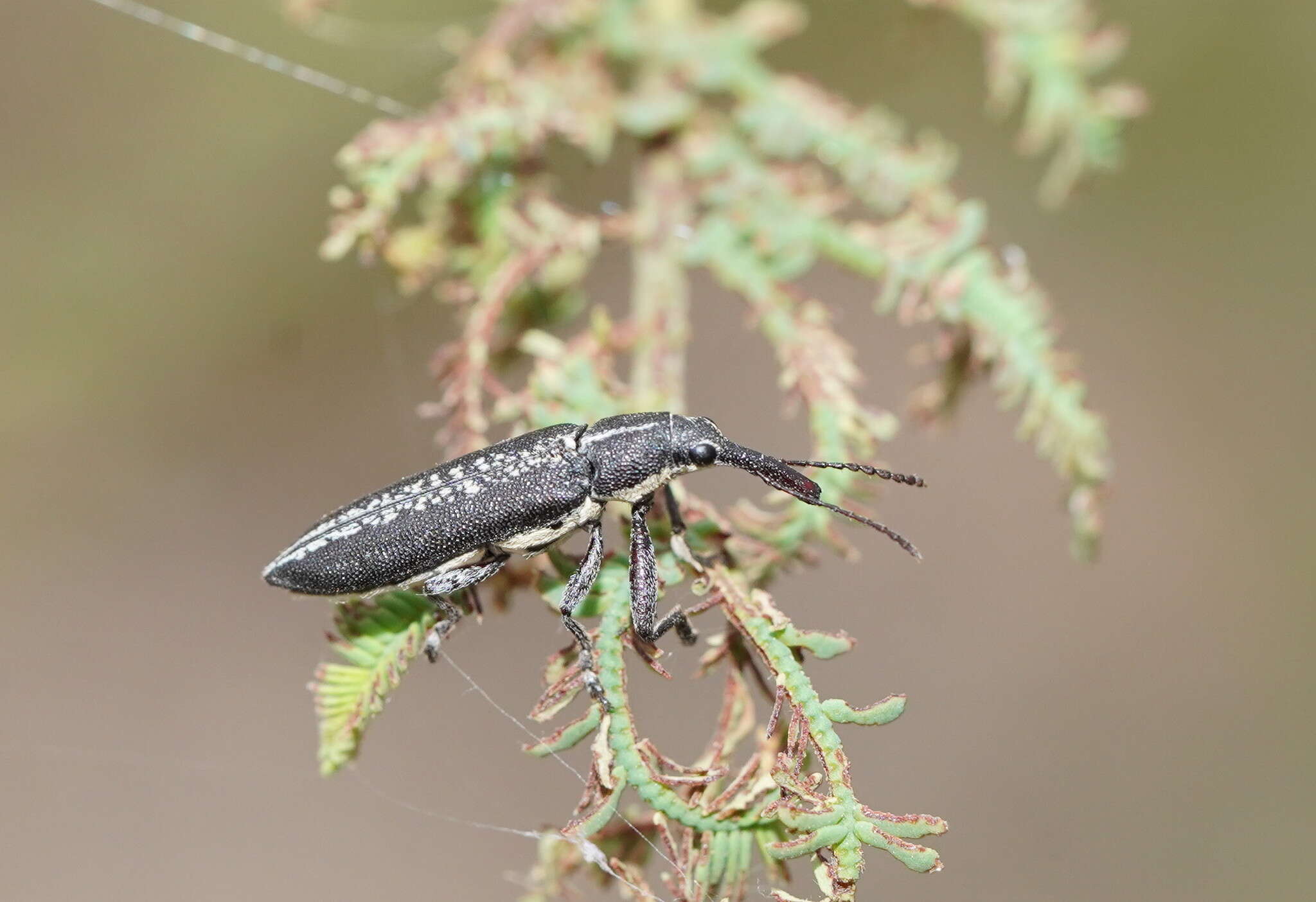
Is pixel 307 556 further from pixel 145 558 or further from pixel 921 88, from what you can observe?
pixel 921 88

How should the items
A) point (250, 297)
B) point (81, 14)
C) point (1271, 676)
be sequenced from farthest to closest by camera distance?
point (1271, 676), point (250, 297), point (81, 14)

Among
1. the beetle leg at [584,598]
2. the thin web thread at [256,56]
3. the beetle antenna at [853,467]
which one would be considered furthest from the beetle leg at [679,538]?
the thin web thread at [256,56]

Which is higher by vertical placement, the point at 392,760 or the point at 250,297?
the point at 250,297

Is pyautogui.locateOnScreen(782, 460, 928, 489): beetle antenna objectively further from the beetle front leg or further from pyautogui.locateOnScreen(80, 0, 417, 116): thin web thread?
pyautogui.locateOnScreen(80, 0, 417, 116): thin web thread

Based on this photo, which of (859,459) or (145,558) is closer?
(859,459)

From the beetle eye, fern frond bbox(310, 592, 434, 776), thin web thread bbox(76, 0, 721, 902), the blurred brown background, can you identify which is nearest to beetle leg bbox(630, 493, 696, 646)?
the beetle eye

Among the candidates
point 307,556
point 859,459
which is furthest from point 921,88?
point 307,556

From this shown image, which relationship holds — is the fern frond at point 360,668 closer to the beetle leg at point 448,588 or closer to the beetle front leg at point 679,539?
the beetle leg at point 448,588
